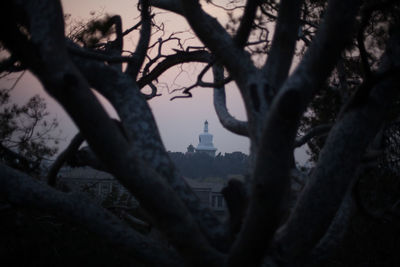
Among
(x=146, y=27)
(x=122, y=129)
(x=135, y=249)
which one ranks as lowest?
(x=135, y=249)

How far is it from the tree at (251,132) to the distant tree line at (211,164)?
55.2ft

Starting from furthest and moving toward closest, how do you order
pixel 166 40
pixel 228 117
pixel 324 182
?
pixel 166 40 → pixel 228 117 → pixel 324 182

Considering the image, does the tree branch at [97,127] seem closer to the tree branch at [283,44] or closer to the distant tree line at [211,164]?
the tree branch at [283,44]

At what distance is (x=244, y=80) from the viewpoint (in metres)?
3.48

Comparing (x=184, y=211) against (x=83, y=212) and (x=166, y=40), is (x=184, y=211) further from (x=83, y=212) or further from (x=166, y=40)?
(x=166, y=40)

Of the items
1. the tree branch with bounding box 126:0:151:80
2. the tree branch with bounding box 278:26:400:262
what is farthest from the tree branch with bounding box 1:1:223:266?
the tree branch with bounding box 126:0:151:80

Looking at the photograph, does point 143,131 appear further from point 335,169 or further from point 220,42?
point 335,169

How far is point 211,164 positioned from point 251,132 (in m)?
20.3

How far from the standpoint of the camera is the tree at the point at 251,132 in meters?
2.21

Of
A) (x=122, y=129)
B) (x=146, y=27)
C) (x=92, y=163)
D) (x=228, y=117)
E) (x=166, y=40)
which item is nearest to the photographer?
(x=122, y=129)

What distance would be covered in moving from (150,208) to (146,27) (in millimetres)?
2292

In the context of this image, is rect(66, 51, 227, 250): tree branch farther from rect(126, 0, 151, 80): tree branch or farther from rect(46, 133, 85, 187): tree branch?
rect(46, 133, 85, 187): tree branch

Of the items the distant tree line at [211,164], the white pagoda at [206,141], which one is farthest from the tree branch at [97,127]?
the white pagoda at [206,141]

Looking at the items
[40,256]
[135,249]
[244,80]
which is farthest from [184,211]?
[40,256]
